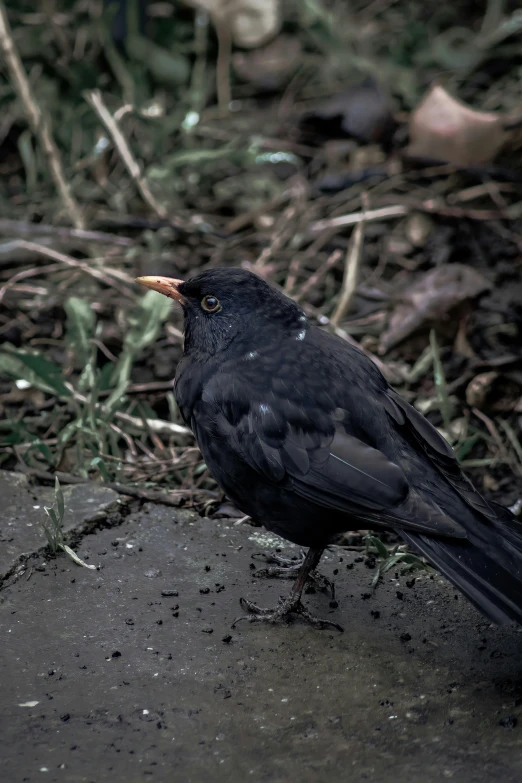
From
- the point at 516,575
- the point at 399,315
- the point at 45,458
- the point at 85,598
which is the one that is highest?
the point at 516,575

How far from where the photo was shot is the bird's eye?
3368 mm

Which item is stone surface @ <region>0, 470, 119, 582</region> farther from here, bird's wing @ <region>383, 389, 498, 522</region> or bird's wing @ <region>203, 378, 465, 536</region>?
bird's wing @ <region>383, 389, 498, 522</region>

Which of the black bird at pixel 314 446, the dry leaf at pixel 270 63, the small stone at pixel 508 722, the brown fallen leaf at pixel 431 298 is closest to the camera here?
the small stone at pixel 508 722

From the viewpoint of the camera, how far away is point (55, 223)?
5652 millimetres

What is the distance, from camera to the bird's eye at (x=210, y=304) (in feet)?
11.0

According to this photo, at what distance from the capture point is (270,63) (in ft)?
22.9

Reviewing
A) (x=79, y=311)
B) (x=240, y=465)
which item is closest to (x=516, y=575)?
(x=240, y=465)

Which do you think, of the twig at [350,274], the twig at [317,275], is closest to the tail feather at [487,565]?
the twig at [350,274]

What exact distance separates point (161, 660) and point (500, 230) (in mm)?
3593

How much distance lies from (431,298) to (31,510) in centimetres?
224

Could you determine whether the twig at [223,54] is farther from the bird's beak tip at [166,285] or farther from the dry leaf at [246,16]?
the bird's beak tip at [166,285]

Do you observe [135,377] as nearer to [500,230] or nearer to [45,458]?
[45,458]

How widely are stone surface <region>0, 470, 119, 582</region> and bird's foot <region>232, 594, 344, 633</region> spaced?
0.71 metres

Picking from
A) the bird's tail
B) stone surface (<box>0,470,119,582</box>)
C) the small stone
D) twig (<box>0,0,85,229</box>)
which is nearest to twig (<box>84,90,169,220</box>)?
twig (<box>0,0,85,229</box>)
